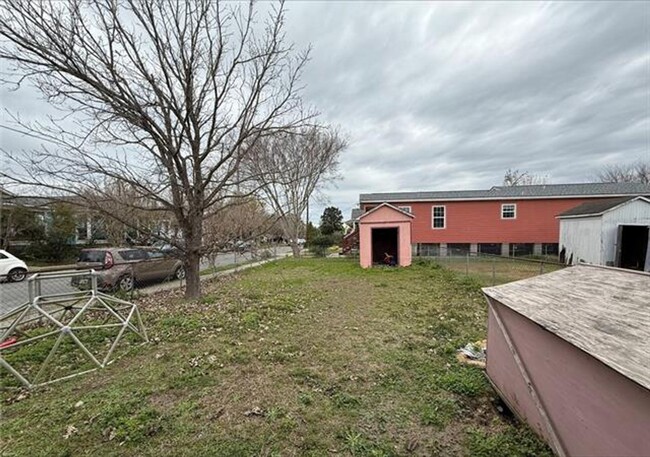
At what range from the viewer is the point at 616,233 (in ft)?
42.5

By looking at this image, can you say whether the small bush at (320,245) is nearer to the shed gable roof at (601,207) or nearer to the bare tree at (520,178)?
the shed gable roof at (601,207)

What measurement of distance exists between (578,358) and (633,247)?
1723 centimetres

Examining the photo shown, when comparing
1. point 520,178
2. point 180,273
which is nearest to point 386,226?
point 180,273

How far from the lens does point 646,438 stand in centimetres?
144

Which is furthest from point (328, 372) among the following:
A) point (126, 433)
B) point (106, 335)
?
point (106, 335)

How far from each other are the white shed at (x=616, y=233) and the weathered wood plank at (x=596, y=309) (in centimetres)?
1297

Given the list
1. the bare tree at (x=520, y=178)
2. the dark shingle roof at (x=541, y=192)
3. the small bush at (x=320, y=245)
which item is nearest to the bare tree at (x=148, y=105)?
the dark shingle roof at (x=541, y=192)

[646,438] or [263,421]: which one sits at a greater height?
[646,438]

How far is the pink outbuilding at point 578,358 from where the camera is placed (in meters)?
1.60

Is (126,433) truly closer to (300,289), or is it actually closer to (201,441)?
(201,441)

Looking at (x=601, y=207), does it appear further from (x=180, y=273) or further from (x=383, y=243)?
(x=180, y=273)

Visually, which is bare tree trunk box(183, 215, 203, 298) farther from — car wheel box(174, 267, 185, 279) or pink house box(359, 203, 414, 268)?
pink house box(359, 203, 414, 268)

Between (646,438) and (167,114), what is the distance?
883cm

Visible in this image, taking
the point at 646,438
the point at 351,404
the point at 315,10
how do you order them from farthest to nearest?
the point at 315,10 < the point at 351,404 < the point at 646,438
